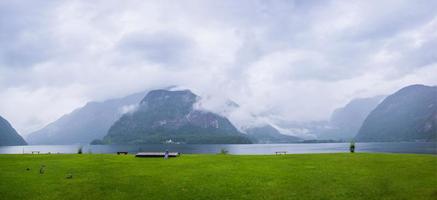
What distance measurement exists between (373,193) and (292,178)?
7.50m

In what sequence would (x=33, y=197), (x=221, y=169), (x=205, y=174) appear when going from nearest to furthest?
(x=33, y=197) → (x=205, y=174) → (x=221, y=169)

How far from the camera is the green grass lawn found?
28516 mm

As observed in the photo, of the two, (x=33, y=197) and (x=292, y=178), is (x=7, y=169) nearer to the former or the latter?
(x=33, y=197)

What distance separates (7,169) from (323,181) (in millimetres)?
34038

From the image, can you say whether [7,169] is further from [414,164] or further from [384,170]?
[414,164]

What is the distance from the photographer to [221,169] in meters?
40.1

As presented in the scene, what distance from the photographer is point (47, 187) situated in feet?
103

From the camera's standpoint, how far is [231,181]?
109ft

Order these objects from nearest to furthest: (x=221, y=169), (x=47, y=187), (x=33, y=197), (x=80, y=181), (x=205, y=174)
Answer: (x=33, y=197) < (x=47, y=187) < (x=80, y=181) < (x=205, y=174) < (x=221, y=169)

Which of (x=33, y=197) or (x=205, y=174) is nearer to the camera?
(x=33, y=197)

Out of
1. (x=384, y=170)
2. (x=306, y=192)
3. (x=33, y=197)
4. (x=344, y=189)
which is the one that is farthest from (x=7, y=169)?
(x=384, y=170)

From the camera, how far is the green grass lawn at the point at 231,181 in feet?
93.6

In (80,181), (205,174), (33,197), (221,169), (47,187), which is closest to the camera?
(33,197)

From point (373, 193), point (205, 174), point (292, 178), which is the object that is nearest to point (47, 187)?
point (205, 174)
